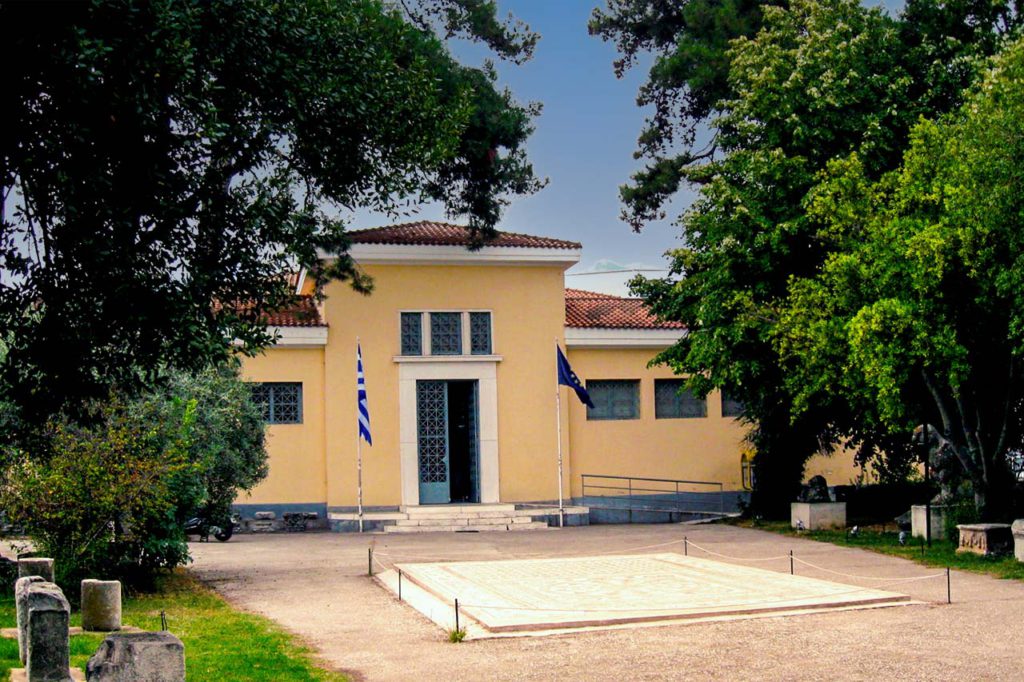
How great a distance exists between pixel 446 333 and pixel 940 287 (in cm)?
1328

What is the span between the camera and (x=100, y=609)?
13070mm

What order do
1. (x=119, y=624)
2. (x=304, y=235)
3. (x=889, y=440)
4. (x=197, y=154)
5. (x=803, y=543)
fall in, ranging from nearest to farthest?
(x=197, y=154)
(x=304, y=235)
(x=119, y=624)
(x=803, y=543)
(x=889, y=440)

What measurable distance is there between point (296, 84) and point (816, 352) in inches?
473

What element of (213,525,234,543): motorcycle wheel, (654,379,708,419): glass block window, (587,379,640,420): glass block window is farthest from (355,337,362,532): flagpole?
(654,379,708,419): glass block window

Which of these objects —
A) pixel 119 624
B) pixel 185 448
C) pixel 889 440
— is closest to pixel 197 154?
pixel 119 624

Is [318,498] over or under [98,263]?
under

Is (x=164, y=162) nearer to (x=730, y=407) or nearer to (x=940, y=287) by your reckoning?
(x=940, y=287)

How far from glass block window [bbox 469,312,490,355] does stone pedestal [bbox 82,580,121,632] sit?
1680 centimetres

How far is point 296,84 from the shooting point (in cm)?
1087

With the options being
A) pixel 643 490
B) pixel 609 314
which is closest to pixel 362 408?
pixel 609 314

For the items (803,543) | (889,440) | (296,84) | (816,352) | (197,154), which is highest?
(296,84)

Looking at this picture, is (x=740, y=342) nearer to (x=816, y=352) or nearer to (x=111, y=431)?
(x=816, y=352)

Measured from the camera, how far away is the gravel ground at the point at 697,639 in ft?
35.1

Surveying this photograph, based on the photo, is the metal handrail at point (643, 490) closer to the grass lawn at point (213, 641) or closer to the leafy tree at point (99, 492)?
the grass lawn at point (213, 641)
